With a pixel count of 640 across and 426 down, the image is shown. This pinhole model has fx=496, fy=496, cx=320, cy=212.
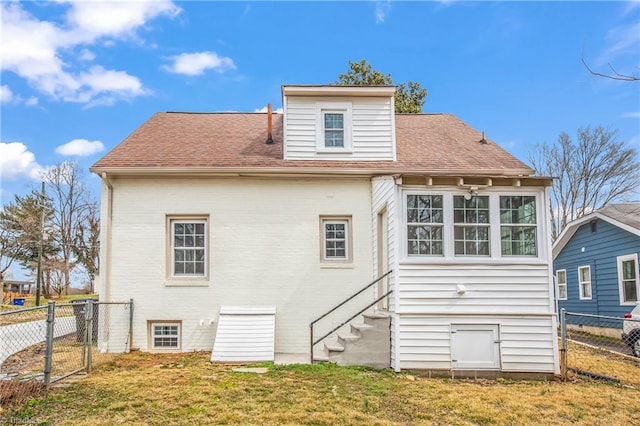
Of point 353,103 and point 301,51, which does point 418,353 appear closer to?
point 353,103

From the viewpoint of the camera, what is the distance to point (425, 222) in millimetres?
8461

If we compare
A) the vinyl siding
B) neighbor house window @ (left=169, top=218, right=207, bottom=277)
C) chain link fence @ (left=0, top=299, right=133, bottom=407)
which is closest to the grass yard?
chain link fence @ (left=0, top=299, right=133, bottom=407)

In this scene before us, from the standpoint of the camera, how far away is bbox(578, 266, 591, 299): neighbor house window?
1591cm

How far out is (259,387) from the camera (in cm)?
680

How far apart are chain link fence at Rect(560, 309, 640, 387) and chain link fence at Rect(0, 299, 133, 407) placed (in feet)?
25.0

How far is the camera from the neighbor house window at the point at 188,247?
1047 cm

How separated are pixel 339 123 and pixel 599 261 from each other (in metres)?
9.60

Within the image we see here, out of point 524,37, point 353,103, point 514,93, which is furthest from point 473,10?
point 514,93

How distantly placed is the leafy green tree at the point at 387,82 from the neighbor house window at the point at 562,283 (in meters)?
9.60

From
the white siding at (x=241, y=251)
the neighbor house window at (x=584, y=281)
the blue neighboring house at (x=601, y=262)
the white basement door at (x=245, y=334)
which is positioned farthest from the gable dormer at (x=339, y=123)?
the neighbor house window at (x=584, y=281)

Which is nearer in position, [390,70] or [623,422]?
[623,422]

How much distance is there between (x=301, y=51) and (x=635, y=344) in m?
11.1

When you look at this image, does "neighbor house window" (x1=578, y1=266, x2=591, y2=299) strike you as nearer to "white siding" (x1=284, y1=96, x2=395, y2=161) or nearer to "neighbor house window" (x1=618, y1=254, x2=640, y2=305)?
"neighbor house window" (x1=618, y1=254, x2=640, y2=305)

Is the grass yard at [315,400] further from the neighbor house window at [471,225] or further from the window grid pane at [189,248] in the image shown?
the window grid pane at [189,248]
